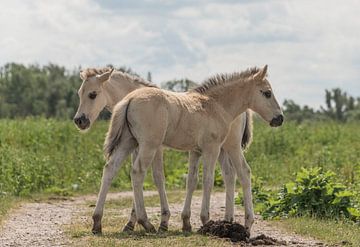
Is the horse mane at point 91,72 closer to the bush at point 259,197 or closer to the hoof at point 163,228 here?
the hoof at point 163,228

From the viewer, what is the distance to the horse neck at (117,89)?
45.7 ft

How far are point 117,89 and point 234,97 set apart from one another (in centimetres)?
197

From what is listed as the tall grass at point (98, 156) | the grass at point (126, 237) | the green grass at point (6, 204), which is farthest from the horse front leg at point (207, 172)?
the tall grass at point (98, 156)

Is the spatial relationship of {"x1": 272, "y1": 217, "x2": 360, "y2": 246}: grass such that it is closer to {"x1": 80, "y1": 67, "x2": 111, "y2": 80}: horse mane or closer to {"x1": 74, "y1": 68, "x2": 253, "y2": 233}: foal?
{"x1": 74, "y1": 68, "x2": 253, "y2": 233}: foal

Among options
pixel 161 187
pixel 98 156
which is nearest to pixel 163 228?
pixel 161 187

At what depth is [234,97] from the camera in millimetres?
13547

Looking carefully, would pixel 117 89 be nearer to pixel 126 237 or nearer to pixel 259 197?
pixel 126 237

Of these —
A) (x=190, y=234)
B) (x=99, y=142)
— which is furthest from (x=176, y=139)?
(x=99, y=142)

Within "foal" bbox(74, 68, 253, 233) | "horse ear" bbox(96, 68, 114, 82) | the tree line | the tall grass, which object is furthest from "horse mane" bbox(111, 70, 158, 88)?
the tree line

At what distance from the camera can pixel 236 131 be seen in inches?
544

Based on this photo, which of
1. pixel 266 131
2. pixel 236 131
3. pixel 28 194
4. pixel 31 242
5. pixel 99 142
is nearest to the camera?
pixel 31 242

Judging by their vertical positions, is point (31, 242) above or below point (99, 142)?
below

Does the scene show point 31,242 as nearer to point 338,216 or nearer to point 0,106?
point 338,216

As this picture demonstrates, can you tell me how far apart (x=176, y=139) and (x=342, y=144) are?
1629 centimetres
